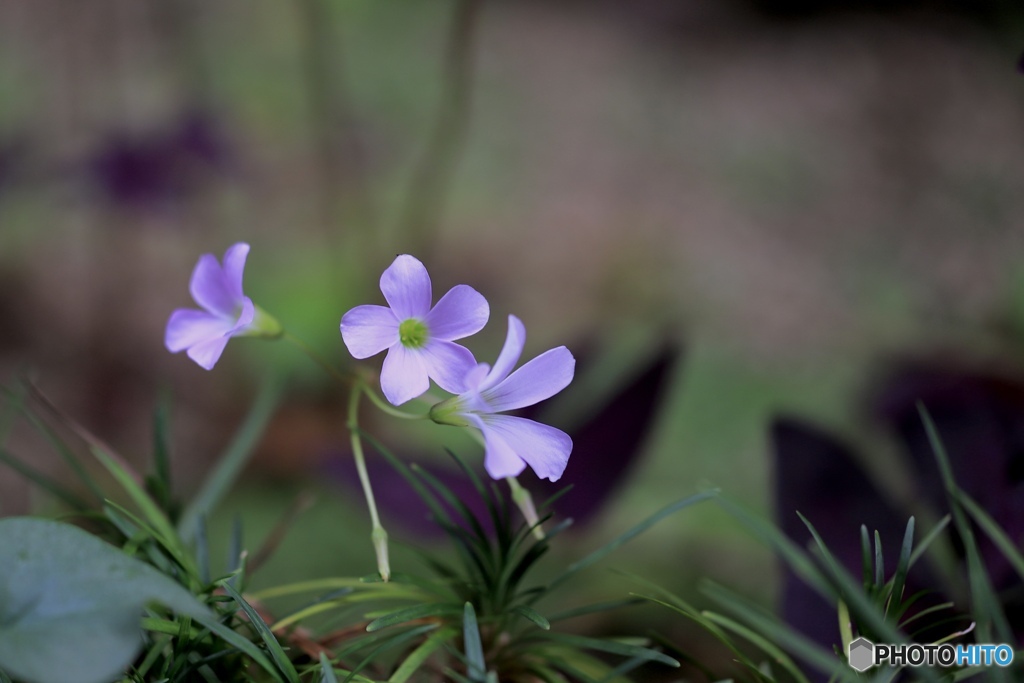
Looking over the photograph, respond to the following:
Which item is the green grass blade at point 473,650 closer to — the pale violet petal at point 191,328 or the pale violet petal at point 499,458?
the pale violet petal at point 499,458

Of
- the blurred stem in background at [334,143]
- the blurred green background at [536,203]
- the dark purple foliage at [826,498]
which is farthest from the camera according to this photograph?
the blurred stem in background at [334,143]

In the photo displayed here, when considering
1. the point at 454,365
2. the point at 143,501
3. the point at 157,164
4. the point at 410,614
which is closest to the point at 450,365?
the point at 454,365

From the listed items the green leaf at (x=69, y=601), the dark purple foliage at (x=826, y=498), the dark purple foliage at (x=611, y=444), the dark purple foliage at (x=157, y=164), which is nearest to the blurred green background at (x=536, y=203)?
the dark purple foliage at (x=157, y=164)

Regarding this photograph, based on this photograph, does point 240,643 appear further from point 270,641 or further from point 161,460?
point 161,460

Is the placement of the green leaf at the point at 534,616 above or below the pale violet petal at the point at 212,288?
below

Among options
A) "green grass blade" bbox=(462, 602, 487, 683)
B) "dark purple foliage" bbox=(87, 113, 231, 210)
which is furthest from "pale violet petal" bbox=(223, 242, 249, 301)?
"dark purple foliage" bbox=(87, 113, 231, 210)

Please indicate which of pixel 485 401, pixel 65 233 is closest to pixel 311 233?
pixel 65 233

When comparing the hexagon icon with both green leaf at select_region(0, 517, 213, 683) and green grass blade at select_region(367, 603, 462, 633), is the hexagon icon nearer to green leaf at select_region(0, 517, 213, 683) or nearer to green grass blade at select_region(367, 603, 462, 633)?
green grass blade at select_region(367, 603, 462, 633)

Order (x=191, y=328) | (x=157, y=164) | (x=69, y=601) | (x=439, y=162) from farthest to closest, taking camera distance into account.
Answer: (x=439, y=162)
(x=157, y=164)
(x=191, y=328)
(x=69, y=601)
